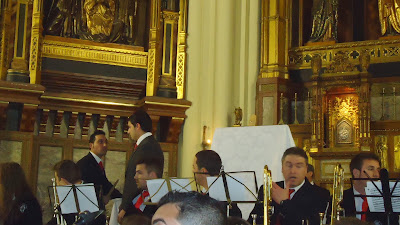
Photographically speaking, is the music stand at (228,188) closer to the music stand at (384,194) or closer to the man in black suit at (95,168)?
the music stand at (384,194)

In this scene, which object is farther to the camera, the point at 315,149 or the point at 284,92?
the point at 284,92

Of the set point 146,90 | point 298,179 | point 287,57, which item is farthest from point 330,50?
point 298,179

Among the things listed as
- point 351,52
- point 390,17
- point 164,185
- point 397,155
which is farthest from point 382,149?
point 164,185

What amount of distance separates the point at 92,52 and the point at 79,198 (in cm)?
549

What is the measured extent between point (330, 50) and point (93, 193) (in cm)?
680

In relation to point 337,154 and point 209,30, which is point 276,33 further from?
point 337,154

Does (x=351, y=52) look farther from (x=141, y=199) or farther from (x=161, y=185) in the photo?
(x=161, y=185)

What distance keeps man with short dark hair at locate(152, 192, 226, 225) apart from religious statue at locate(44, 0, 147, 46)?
8.95 metres

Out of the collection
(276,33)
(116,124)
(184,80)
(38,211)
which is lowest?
(38,211)

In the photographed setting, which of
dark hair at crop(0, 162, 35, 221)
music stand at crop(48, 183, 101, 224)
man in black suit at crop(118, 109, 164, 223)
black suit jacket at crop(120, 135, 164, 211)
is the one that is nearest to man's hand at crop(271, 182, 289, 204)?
man in black suit at crop(118, 109, 164, 223)

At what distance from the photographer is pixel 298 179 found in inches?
215

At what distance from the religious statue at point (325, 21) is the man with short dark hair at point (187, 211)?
31.9 ft

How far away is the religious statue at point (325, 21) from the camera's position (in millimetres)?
11750

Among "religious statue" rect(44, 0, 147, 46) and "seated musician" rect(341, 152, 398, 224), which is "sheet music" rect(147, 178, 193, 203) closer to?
"seated musician" rect(341, 152, 398, 224)
